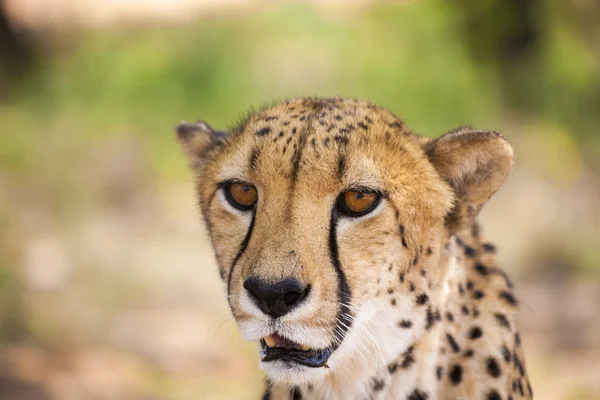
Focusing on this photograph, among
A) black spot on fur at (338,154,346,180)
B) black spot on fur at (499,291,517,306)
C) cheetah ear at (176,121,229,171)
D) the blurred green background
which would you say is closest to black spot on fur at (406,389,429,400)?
black spot on fur at (499,291,517,306)

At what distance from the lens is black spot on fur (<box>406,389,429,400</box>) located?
2510 millimetres

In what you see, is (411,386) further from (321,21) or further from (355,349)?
(321,21)

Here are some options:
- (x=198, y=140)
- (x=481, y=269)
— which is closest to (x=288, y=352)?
(x=481, y=269)

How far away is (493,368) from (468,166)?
1.88ft

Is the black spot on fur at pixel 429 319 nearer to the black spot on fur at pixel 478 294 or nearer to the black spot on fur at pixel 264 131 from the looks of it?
the black spot on fur at pixel 478 294

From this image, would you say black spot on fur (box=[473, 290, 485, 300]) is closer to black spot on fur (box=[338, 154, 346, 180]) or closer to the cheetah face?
the cheetah face

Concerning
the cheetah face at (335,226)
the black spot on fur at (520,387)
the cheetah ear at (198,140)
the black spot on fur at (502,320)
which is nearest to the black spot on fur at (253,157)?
the cheetah face at (335,226)

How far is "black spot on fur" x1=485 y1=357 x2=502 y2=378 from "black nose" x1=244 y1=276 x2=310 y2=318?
2.11 ft

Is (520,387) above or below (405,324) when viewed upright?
below

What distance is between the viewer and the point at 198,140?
2988mm

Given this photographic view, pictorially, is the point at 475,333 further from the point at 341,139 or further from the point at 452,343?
the point at 341,139

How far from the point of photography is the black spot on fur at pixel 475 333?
8.52 ft

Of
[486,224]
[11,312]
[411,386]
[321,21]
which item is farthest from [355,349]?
[321,21]

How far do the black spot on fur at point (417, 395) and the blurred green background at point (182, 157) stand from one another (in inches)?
97.5
